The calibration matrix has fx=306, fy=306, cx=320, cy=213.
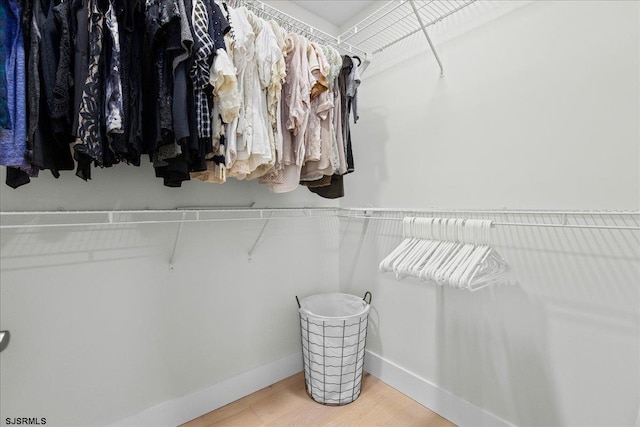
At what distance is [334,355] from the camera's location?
1594 millimetres

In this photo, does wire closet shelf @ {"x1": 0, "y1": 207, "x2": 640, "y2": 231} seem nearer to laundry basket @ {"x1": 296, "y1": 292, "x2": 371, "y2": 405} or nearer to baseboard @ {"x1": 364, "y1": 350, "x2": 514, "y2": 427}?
laundry basket @ {"x1": 296, "y1": 292, "x2": 371, "y2": 405}

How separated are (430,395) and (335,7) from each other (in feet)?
7.54

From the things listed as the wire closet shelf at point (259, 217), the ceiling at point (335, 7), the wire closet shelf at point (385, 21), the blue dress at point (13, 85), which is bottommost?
the wire closet shelf at point (259, 217)

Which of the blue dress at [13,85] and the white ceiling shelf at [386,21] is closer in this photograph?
the blue dress at [13,85]

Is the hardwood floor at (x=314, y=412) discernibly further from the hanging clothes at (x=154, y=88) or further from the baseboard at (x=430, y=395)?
the hanging clothes at (x=154, y=88)

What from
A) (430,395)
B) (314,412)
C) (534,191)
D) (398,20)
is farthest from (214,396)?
(398,20)

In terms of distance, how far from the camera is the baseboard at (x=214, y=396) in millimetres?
1386

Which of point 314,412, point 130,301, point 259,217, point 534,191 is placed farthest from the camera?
point 259,217

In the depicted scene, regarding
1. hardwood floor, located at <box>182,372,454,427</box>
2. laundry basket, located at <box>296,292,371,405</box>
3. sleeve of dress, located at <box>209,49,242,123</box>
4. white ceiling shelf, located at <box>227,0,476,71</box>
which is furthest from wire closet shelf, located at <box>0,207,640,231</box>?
hardwood floor, located at <box>182,372,454,427</box>

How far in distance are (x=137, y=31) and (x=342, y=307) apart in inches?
66.4

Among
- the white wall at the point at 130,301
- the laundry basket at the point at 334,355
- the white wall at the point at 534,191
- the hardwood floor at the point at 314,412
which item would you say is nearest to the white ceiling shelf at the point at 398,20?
the white wall at the point at 534,191

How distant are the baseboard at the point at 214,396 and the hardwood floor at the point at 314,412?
34 millimetres

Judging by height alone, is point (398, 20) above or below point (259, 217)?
above

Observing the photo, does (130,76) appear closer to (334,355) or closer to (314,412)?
(334,355)
